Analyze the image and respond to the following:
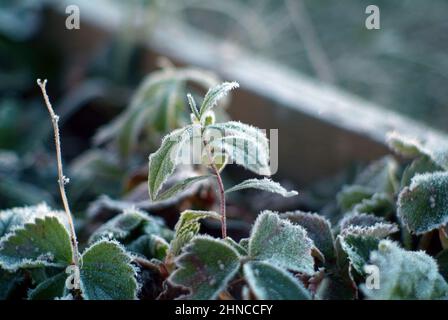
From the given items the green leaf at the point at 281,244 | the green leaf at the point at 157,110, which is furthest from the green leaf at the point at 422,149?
the green leaf at the point at 157,110

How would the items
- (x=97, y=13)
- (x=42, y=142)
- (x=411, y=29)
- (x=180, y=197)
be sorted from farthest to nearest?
(x=411, y=29) < (x=97, y=13) < (x=42, y=142) < (x=180, y=197)

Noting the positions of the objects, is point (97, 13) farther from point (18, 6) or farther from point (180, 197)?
point (180, 197)

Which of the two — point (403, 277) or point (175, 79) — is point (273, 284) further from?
point (175, 79)

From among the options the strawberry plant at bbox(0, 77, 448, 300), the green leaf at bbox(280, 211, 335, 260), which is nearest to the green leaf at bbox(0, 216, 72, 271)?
the strawberry plant at bbox(0, 77, 448, 300)

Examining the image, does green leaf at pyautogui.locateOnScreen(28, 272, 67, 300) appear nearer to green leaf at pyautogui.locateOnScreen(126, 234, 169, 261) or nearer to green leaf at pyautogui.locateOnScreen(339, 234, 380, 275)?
green leaf at pyautogui.locateOnScreen(126, 234, 169, 261)

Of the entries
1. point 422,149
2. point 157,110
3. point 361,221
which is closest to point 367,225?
point 361,221

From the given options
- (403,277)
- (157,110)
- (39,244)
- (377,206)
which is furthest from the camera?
(157,110)
